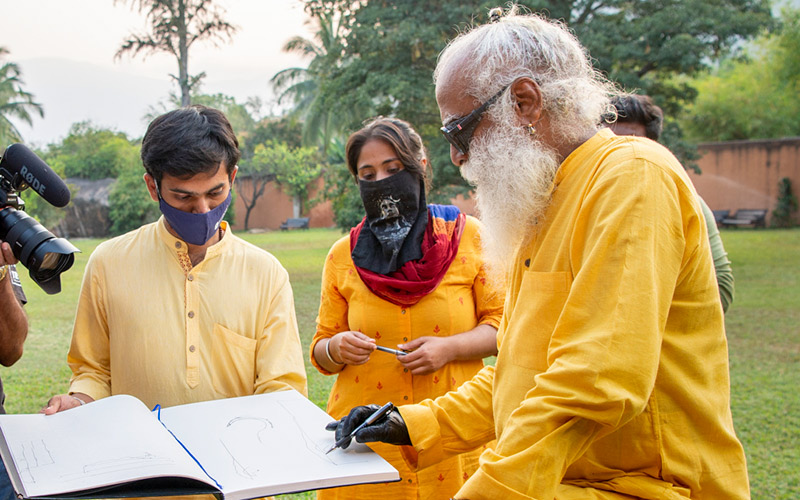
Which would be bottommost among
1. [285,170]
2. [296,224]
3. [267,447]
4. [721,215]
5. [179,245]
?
[296,224]

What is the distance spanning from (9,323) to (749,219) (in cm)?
2638

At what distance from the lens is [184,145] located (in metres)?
2.18

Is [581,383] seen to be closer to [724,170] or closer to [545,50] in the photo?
[545,50]

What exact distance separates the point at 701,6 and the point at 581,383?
14.0 meters

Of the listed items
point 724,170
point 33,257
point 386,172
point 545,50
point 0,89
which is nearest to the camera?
point 545,50

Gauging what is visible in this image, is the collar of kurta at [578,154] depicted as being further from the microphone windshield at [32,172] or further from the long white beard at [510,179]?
the microphone windshield at [32,172]

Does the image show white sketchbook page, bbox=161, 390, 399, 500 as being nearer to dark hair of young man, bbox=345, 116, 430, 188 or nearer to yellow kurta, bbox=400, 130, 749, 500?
yellow kurta, bbox=400, 130, 749, 500

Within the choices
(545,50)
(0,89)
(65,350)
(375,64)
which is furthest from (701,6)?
(0,89)

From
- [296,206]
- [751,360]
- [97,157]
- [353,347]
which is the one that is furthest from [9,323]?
[296,206]

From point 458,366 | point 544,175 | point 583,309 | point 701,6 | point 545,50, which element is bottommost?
point 458,366

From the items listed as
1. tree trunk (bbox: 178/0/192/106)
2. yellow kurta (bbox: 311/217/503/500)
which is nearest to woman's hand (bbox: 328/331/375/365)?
yellow kurta (bbox: 311/217/503/500)

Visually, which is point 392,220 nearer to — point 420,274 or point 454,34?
point 420,274

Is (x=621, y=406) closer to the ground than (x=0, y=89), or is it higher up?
closer to the ground

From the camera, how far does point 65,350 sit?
845cm
